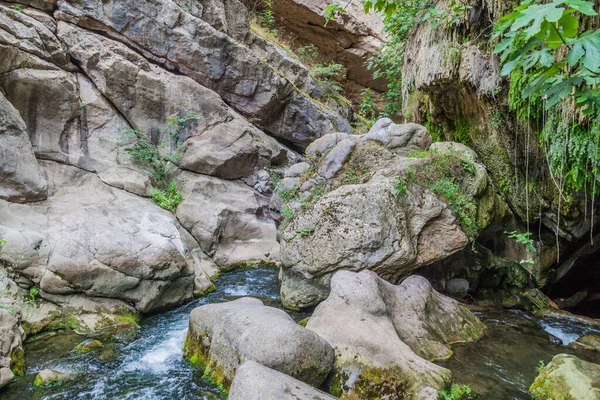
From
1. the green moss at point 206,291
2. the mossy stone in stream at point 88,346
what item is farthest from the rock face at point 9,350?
the green moss at point 206,291

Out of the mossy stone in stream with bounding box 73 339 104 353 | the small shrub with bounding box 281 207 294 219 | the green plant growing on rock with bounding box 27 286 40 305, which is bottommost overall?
the mossy stone in stream with bounding box 73 339 104 353

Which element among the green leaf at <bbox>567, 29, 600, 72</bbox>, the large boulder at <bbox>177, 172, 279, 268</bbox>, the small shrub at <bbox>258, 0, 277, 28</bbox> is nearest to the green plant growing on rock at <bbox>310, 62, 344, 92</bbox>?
the small shrub at <bbox>258, 0, 277, 28</bbox>

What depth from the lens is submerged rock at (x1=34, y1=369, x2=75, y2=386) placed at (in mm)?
4070

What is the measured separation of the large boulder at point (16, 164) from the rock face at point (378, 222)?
510 cm

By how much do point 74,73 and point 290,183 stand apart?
7.48 meters

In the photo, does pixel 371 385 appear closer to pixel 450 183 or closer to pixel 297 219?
pixel 297 219

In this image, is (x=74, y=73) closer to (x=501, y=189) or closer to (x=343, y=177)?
(x=343, y=177)

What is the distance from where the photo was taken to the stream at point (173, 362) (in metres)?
4.05

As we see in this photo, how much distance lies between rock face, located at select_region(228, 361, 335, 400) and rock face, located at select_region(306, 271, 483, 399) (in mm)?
706

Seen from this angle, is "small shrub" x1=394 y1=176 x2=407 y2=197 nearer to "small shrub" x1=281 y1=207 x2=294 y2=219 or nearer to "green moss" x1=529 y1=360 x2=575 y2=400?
"small shrub" x1=281 y1=207 x2=294 y2=219

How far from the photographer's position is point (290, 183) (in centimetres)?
784

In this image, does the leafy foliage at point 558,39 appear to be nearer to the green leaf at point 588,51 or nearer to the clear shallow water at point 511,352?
the green leaf at point 588,51

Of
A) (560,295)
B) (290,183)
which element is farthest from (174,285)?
(560,295)

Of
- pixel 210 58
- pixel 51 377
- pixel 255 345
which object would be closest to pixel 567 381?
pixel 255 345
